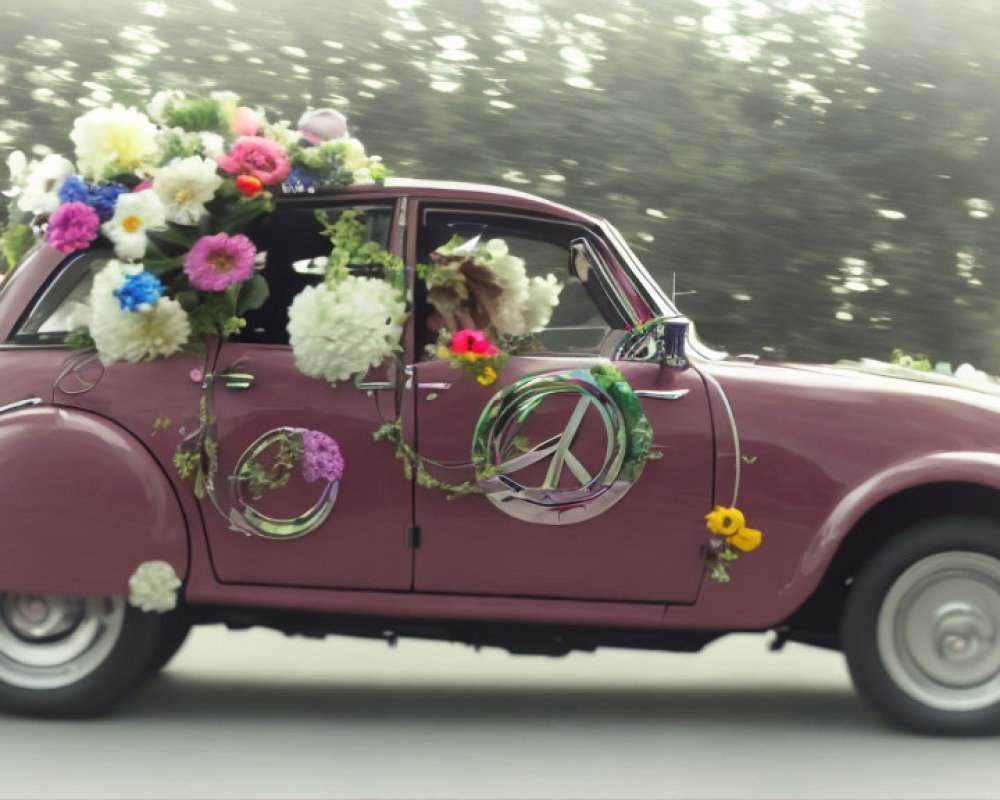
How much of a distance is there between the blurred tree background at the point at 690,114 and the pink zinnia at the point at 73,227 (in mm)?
4575

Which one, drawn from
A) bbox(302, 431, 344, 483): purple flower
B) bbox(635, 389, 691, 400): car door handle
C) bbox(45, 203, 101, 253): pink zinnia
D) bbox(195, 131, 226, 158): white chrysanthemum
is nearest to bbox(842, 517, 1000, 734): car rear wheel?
bbox(635, 389, 691, 400): car door handle

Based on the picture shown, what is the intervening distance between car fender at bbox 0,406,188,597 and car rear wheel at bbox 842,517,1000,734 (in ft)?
7.89

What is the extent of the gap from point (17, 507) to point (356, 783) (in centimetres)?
164

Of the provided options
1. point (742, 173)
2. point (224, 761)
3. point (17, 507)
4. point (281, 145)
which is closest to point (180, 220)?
point (281, 145)

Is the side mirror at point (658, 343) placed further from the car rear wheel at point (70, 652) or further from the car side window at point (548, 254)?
the car rear wheel at point (70, 652)

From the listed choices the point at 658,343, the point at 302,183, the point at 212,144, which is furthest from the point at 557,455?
the point at 212,144

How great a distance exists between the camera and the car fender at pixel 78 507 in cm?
568

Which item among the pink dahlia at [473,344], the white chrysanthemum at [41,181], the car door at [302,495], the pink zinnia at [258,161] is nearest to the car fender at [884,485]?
the pink dahlia at [473,344]

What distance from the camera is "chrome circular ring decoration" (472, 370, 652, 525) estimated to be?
5.61 m

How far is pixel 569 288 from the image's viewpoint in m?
6.06

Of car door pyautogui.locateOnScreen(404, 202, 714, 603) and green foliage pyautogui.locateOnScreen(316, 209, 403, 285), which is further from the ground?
green foliage pyautogui.locateOnScreen(316, 209, 403, 285)

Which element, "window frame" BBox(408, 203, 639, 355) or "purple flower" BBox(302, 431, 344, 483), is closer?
"purple flower" BBox(302, 431, 344, 483)

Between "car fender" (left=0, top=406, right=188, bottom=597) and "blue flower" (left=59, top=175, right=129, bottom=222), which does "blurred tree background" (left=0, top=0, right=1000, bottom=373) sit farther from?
"car fender" (left=0, top=406, right=188, bottom=597)

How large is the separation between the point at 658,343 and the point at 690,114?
16.1ft
